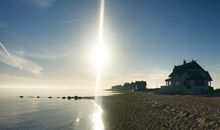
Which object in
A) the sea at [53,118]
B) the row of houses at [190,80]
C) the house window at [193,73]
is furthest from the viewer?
the house window at [193,73]

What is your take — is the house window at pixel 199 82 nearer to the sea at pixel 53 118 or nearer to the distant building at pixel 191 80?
the distant building at pixel 191 80

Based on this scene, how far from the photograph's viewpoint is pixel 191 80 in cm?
6981

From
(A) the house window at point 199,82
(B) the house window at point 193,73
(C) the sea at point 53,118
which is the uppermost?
(B) the house window at point 193,73

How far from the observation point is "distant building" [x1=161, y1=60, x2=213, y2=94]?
68.6 meters

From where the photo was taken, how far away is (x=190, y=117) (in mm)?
21125

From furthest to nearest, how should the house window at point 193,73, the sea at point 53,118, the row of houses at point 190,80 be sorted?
the house window at point 193,73 → the row of houses at point 190,80 → the sea at point 53,118

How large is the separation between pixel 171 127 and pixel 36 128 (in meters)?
17.1

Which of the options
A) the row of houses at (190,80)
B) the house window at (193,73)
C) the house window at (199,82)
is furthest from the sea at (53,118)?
the house window at (193,73)

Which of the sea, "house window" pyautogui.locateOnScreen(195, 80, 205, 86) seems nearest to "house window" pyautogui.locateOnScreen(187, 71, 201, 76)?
"house window" pyautogui.locateOnScreen(195, 80, 205, 86)

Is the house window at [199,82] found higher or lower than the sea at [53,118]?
higher

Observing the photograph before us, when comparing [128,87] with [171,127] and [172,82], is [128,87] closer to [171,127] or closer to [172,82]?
[172,82]

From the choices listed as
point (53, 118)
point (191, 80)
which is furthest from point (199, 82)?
point (53, 118)

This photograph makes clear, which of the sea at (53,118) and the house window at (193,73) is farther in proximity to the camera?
the house window at (193,73)

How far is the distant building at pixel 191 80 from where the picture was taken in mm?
68594
